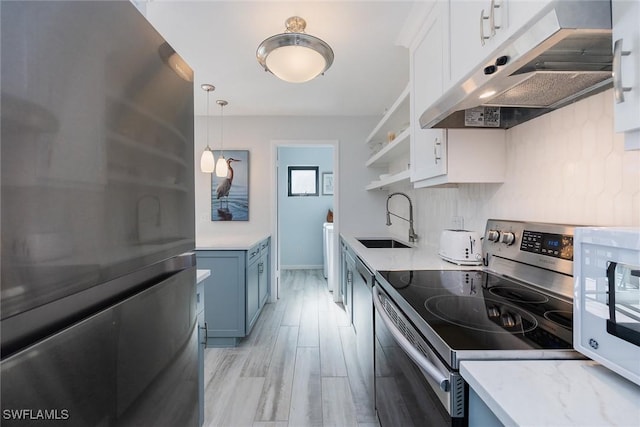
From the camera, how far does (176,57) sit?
805 millimetres

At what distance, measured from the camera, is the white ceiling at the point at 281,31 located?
1688mm

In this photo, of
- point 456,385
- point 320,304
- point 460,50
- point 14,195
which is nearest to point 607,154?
point 460,50

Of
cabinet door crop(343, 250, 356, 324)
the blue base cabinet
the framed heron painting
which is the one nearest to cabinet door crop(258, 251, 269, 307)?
the blue base cabinet

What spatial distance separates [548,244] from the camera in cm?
114

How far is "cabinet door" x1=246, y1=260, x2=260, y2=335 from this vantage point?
260cm

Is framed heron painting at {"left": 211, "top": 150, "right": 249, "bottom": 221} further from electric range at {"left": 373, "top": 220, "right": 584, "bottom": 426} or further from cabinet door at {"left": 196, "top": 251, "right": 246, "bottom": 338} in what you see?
electric range at {"left": 373, "top": 220, "right": 584, "bottom": 426}

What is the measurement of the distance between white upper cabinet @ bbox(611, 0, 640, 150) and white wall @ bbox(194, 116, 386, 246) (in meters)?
3.10

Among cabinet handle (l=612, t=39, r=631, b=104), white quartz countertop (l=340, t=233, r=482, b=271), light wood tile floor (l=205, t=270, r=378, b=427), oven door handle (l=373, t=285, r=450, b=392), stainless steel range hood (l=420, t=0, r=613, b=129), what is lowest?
light wood tile floor (l=205, t=270, r=378, b=427)

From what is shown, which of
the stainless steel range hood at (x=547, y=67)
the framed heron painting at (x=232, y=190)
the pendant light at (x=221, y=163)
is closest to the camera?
the stainless steel range hood at (x=547, y=67)

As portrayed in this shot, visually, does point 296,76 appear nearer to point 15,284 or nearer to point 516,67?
point 516,67

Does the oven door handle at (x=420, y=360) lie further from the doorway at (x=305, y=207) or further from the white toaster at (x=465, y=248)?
the doorway at (x=305, y=207)

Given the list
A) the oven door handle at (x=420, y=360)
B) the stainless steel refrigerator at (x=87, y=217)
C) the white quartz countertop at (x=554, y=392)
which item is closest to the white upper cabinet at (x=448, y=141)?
the oven door handle at (x=420, y=360)

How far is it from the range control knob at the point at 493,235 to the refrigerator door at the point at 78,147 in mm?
1473

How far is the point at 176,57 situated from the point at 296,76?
0.90 m
